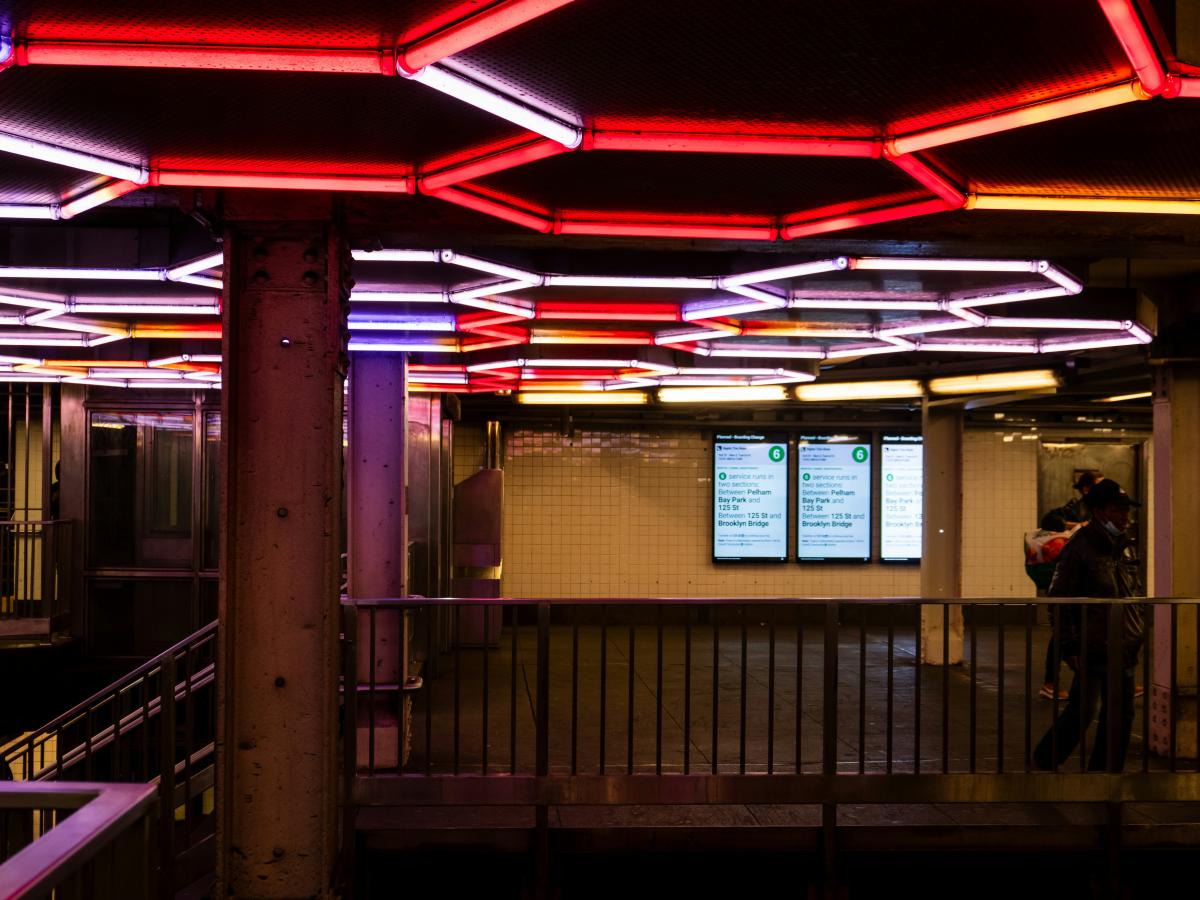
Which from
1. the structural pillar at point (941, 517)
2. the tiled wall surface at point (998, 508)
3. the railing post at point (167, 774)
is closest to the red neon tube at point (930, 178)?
the railing post at point (167, 774)

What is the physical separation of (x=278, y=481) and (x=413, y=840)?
2.00 meters

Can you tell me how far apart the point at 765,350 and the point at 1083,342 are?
A: 93.4 inches

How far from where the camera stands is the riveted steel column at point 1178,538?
21.2 feet

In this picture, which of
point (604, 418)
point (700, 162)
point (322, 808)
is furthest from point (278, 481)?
A: point (604, 418)

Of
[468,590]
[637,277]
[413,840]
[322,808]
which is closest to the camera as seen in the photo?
[322,808]

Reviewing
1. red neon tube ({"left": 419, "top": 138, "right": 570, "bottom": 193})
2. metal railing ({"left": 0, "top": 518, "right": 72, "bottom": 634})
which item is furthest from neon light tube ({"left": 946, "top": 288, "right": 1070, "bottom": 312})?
metal railing ({"left": 0, "top": 518, "right": 72, "bottom": 634})

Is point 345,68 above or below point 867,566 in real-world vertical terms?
above

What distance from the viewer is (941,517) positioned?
391 inches

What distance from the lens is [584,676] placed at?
8.92 m

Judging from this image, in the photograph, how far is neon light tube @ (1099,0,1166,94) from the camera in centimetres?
228

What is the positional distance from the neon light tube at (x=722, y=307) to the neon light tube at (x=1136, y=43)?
309 cm

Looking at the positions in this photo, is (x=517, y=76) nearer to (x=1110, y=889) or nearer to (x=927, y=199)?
(x=927, y=199)

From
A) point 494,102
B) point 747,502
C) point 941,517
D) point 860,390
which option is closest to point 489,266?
point 494,102

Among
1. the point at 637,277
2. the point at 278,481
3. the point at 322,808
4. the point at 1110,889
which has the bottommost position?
the point at 1110,889
